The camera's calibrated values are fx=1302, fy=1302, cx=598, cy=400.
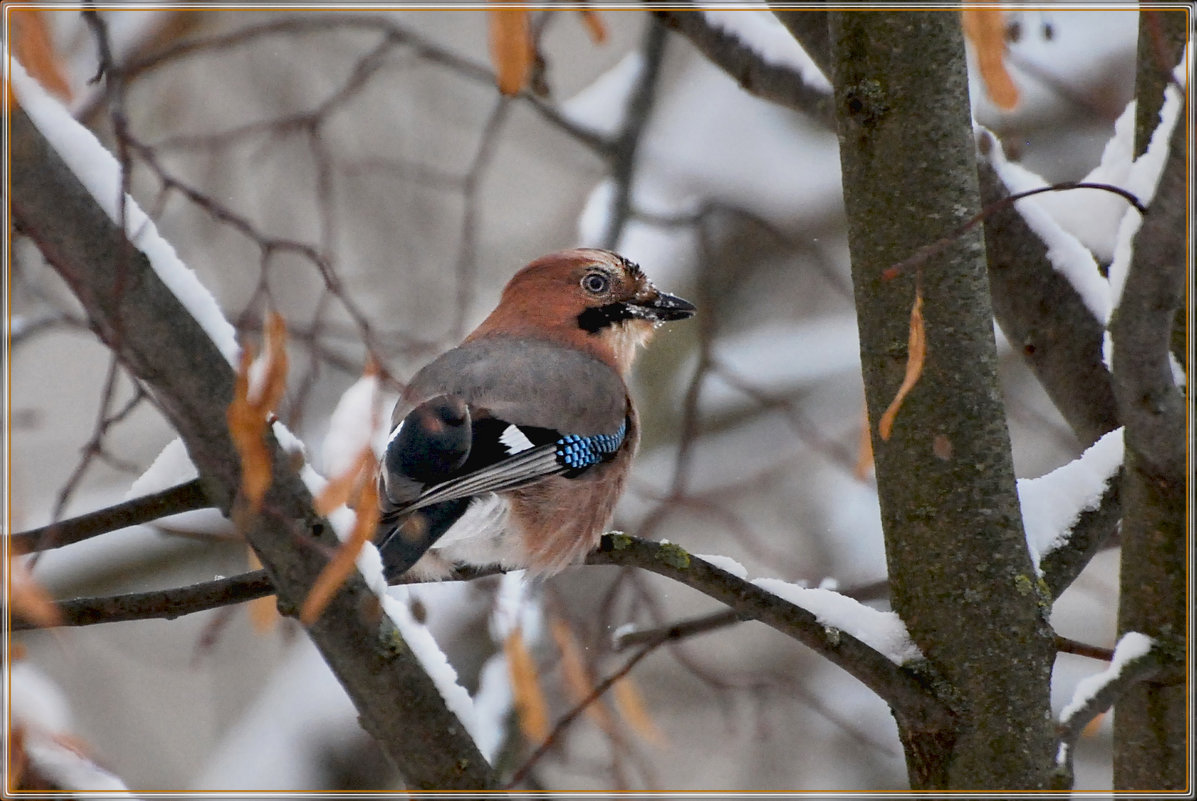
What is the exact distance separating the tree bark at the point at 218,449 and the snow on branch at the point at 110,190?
2cm

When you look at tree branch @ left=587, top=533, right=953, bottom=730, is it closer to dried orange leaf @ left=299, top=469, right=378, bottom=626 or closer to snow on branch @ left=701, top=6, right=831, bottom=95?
dried orange leaf @ left=299, top=469, right=378, bottom=626

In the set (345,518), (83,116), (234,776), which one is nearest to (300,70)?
(83,116)

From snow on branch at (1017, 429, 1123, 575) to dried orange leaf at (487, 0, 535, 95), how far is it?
1.36 metres

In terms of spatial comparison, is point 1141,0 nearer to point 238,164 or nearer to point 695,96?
point 238,164

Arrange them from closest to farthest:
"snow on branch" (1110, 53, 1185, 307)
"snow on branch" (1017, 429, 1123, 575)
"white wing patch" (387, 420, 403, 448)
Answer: "snow on branch" (1110, 53, 1185, 307), "snow on branch" (1017, 429, 1123, 575), "white wing patch" (387, 420, 403, 448)

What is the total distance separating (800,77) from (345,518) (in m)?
1.84

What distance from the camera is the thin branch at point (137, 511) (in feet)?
6.55

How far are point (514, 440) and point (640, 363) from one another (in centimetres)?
298

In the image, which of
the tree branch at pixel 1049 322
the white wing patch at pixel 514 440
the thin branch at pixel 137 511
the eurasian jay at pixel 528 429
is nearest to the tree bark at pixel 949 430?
the tree branch at pixel 1049 322

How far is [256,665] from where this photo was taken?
7730 mm

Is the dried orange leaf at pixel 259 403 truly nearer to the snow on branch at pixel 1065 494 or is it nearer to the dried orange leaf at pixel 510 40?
the dried orange leaf at pixel 510 40

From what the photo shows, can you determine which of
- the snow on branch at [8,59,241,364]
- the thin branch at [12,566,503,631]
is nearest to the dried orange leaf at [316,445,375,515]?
the snow on branch at [8,59,241,364]

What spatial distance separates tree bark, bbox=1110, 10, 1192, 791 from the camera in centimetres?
201

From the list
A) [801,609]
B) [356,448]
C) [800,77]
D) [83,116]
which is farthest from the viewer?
[83,116]
